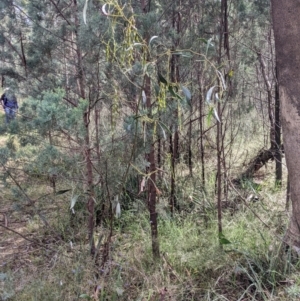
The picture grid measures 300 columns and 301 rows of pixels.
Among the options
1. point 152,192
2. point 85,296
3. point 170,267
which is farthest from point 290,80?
point 85,296

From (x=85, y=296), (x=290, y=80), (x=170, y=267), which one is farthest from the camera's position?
(x=170, y=267)

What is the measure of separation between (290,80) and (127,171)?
1299 millimetres

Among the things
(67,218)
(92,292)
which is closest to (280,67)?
(92,292)

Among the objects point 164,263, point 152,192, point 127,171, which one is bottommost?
point 164,263

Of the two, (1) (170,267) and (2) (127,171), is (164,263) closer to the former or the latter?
(1) (170,267)

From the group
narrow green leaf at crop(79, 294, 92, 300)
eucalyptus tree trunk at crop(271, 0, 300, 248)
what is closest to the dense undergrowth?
narrow green leaf at crop(79, 294, 92, 300)

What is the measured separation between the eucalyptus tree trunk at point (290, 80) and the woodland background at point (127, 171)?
1.35 ft

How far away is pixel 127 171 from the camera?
2463 millimetres

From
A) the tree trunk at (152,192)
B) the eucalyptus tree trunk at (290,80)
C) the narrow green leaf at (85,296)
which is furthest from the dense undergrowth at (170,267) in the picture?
the eucalyptus tree trunk at (290,80)

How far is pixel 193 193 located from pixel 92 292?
2197 millimetres

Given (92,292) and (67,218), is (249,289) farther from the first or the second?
(67,218)

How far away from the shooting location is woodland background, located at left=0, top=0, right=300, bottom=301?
2465 millimetres

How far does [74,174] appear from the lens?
2770 mm

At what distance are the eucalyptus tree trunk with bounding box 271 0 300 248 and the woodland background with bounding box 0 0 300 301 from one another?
1.35ft
